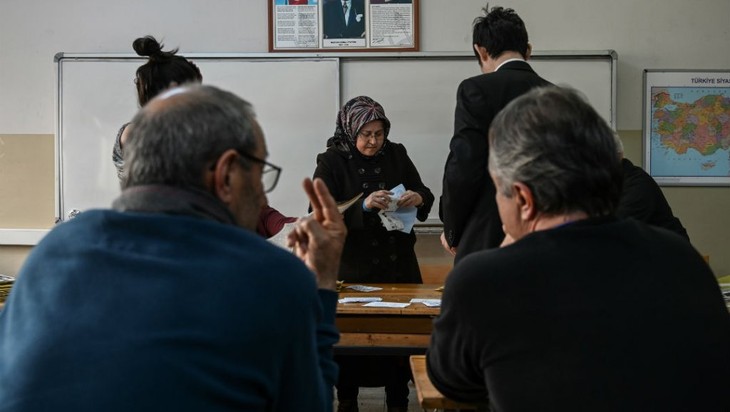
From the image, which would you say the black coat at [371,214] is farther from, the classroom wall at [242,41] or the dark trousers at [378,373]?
the classroom wall at [242,41]

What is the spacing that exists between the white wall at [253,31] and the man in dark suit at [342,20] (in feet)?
1.22

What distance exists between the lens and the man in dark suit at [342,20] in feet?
15.7

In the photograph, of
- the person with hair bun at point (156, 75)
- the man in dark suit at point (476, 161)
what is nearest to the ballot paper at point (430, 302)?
the man in dark suit at point (476, 161)

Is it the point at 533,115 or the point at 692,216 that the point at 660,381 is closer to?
the point at 533,115

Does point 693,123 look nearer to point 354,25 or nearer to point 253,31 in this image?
point 354,25

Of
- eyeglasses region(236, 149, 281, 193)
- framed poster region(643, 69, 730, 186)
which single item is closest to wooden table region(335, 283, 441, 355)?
eyeglasses region(236, 149, 281, 193)

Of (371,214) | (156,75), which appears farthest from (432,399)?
(371,214)

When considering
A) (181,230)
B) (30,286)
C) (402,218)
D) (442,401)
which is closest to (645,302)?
(442,401)

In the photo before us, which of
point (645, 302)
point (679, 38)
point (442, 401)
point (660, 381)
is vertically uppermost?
point (679, 38)

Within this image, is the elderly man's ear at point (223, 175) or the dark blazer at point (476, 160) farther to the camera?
the dark blazer at point (476, 160)

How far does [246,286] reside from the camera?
41.5 inches

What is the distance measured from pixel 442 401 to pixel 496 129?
23.0 inches

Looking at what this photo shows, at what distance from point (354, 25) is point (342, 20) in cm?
8

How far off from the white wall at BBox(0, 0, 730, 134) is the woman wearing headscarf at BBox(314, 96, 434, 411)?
3.74 ft
